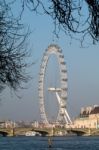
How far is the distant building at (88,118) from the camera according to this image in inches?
4918

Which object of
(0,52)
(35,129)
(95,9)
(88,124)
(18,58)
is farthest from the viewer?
(88,124)

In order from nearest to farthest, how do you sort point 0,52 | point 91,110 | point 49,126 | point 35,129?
point 0,52
point 35,129
point 49,126
point 91,110

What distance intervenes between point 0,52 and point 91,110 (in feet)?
434

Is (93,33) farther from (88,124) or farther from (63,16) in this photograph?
(88,124)

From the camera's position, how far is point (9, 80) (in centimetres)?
512

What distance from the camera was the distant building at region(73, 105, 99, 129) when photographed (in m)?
125

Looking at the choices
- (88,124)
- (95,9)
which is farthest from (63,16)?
(88,124)

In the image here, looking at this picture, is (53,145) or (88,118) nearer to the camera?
(53,145)

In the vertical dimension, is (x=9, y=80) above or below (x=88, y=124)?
above

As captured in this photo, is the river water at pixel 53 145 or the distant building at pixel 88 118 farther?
the distant building at pixel 88 118

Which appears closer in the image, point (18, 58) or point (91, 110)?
point (18, 58)

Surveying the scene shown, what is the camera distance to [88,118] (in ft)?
428

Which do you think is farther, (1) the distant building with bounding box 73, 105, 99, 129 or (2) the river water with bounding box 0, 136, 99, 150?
(1) the distant building with bounding box 73, 105, 99, 129

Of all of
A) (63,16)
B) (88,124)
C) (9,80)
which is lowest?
(88,124)
